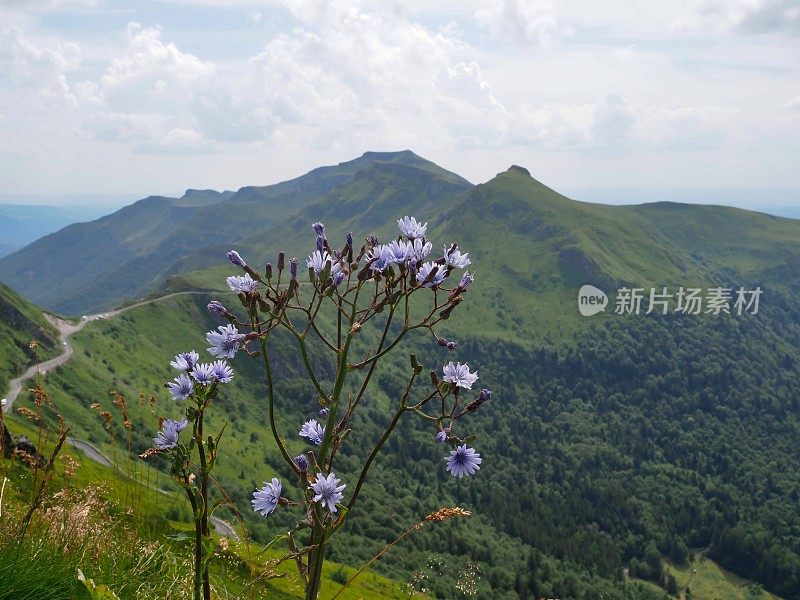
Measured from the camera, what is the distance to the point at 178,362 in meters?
4.88

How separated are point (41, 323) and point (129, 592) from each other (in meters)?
164

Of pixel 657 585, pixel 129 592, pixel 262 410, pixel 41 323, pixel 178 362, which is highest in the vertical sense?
pixel 178 362

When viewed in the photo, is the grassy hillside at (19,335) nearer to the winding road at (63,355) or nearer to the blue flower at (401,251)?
the winding road at (63,355)

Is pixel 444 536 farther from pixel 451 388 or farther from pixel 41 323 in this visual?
pixel 451 388

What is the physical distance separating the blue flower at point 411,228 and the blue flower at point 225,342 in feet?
5.04

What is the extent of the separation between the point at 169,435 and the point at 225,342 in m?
0.80

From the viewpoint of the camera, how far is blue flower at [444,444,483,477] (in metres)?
4.55

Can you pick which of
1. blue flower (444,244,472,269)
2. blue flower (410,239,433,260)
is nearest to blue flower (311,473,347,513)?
blue flower (410,239,433,260)

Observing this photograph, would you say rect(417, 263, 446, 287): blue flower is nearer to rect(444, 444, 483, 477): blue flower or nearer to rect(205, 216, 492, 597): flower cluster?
rect(205, 216, 492, 597): flower cluster

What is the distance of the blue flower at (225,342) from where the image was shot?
463 centimetres

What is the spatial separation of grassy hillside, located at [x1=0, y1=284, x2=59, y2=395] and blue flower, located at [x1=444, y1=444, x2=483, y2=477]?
12032 centimetres

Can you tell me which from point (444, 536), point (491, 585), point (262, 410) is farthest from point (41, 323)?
point (491, 585)

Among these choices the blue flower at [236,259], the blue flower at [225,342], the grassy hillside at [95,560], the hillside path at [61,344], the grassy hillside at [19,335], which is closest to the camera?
the blue flower at [225,342]

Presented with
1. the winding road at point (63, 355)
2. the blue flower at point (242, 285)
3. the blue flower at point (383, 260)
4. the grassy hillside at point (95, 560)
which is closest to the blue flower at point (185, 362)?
the blue flower at point (242, 285)
